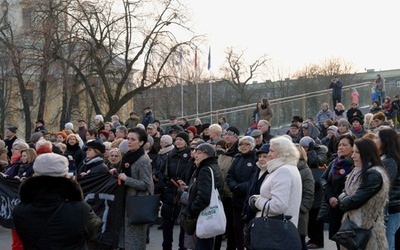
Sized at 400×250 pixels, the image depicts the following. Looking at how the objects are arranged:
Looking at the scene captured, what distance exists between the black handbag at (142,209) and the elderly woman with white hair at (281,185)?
9.01 ft

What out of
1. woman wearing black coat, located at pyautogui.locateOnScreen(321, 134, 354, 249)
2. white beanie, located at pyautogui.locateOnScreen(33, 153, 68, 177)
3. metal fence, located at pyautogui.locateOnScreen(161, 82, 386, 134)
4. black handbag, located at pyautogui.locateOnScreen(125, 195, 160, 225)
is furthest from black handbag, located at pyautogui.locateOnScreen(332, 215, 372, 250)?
metal fence, located at pyautogui.locateOnScreen(161, 82, 386, 134)

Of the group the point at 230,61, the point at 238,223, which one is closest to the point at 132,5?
the point at 238,223

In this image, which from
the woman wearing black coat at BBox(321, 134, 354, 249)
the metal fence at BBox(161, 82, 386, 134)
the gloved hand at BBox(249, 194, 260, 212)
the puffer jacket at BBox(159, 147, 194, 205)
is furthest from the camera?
the metal fence at BBox(161, 82, 386, 134)

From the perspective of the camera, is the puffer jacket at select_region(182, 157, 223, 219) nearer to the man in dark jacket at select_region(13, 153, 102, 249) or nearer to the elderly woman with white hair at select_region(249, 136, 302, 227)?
the elderly woman with white hair at select_region(249, 136, 302, 227)

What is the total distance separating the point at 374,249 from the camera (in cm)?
789

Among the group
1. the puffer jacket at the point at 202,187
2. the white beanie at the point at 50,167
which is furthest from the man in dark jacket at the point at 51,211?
the puffer jacket at the point at 202,187

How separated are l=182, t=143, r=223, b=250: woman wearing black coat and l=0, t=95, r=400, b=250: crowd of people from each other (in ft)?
0.05

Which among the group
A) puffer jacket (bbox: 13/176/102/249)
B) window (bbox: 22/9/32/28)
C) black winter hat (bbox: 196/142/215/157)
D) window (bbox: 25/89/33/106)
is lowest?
puffer jacket (bbox: 13/176/102/249)

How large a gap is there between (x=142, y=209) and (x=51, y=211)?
385 centimetres

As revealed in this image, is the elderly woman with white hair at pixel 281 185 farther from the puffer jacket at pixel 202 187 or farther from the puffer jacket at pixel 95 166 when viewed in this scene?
the puffer jacket at pixel 95 166

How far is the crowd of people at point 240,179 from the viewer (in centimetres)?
740

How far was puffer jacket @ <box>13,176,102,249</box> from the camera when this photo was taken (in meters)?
6.33

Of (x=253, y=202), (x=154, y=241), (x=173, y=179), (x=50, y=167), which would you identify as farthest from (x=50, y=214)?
(x=154, y=241)

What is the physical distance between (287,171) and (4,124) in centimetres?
4363
